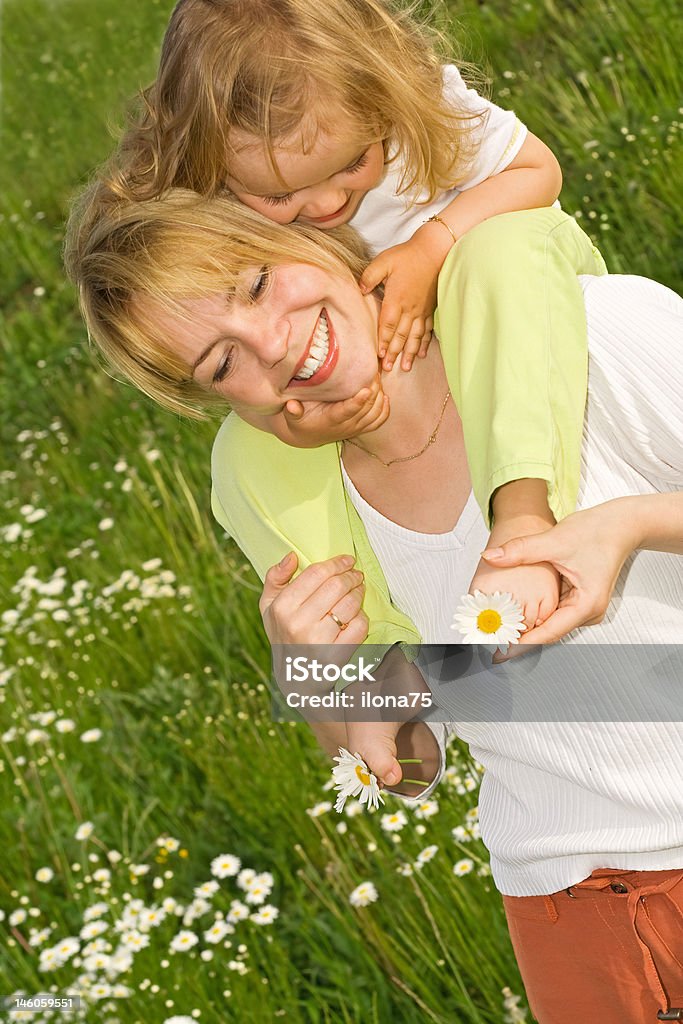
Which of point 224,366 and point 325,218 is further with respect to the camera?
point 325,218

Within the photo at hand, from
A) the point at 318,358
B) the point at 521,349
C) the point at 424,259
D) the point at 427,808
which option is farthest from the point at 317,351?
the point at 427,808

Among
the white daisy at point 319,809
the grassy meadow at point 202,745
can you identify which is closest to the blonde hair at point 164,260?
the grassy meadow at point 202,745

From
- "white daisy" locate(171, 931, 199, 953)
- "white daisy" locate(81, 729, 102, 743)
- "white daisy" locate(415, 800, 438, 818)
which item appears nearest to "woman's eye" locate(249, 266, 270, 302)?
"white daisy" locate(415, 800, 438, 818)

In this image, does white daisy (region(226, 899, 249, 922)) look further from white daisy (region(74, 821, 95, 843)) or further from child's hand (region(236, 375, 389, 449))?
child's hand (region(236, 375, 389, 449))

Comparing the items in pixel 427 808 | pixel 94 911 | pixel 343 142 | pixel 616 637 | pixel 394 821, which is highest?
pixel 343 142

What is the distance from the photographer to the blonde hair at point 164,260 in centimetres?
175

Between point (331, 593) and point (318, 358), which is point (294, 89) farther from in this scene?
point (331, 593)

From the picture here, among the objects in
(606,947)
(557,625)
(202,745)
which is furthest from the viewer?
(202,745)

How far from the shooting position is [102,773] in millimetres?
3975

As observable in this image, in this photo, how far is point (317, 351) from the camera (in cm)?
175

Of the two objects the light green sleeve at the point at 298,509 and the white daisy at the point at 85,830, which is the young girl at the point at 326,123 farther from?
the white daisy at the point at 85,830

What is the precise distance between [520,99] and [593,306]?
396cm

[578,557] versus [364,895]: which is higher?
[578,557]

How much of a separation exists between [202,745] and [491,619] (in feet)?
8.77
